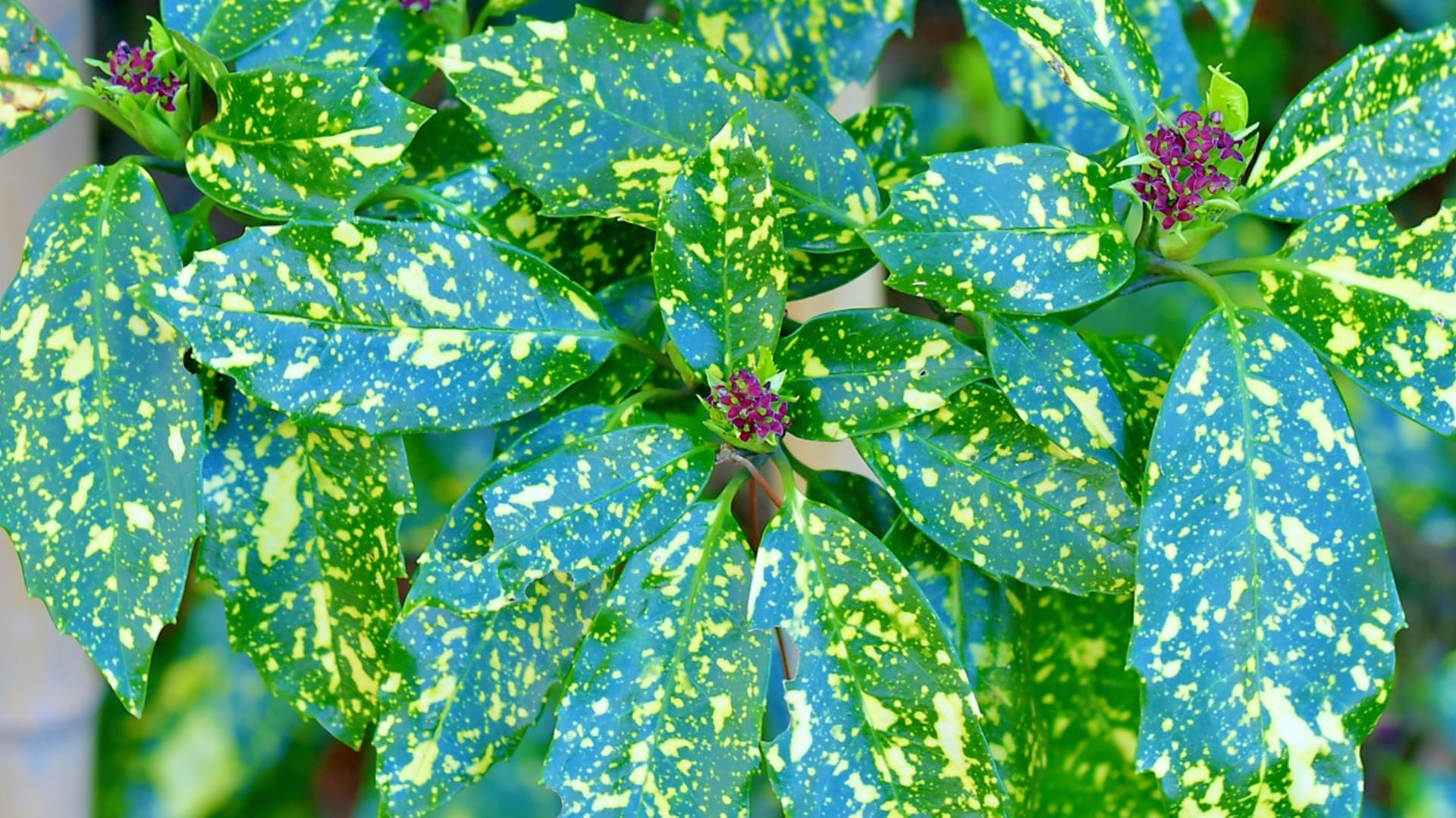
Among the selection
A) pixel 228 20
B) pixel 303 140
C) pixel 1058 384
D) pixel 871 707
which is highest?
pixel 228 20

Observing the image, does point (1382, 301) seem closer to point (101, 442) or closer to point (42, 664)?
point (101, 442)

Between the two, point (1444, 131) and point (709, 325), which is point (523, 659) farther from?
point (1444, 131)

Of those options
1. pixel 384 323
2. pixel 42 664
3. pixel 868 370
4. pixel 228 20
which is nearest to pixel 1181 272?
pixel 868 370

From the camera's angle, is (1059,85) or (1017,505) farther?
(1059,85)

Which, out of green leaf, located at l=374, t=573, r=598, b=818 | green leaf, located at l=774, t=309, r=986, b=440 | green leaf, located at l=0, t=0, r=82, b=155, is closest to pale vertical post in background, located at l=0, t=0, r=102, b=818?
green leaf, located at l=0, t=0, r=82, b=155

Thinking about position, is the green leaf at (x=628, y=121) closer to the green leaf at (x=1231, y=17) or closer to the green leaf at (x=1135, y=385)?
the green leaf at (x=1135, y=385)

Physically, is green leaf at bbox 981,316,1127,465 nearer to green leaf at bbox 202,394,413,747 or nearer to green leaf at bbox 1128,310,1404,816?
green leaf at bbox 1128,310,1404,816

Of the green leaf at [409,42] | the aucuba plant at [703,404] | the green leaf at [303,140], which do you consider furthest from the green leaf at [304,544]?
the green leaf at [409,42]
